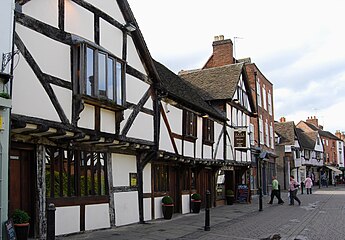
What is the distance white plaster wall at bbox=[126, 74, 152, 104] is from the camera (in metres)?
14.1

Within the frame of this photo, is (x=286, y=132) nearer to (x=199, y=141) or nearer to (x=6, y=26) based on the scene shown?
(x=199, y=141)

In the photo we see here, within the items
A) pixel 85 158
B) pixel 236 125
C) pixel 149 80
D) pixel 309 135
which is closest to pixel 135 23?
pixel 149 80

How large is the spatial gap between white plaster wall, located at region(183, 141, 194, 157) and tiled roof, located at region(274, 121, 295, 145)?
32975 millimetres

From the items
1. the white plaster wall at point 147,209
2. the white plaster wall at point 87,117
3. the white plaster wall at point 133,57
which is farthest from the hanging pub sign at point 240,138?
the white plaster wall at point 87,117

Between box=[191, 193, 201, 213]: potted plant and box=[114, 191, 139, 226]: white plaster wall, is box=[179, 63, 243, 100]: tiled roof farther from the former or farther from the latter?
box=[114, 191, 139, 226]: white plaster wall

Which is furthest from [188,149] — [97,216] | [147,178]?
[97,216]

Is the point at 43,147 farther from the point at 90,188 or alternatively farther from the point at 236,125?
the point at 236,125

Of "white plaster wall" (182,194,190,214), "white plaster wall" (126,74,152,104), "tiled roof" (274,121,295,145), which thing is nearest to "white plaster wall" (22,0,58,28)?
"white plaster wall" (126,74,152,104)

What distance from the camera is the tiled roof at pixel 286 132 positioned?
50.6 metres

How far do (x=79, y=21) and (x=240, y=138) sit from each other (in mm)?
15668

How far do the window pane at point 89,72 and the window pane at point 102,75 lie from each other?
0.28 metres

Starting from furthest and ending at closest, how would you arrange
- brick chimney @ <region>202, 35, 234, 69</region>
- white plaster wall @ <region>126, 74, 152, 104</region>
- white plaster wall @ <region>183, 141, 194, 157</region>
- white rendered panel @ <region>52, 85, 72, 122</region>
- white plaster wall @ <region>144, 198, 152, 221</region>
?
brick chimney @ <region>202, 35, 234, 69</region>, white plaster wall @ <region>183, 141, 194, 157</region>, white plaster wall @ <region>144, 198, 152, 221</region>, white plaster wall @ <region>126, 74, 152, 104</region>, white rendered panel @ <region>52, 85, 72, 122</region>

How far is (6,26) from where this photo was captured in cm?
898

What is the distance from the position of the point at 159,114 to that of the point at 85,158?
443cm
